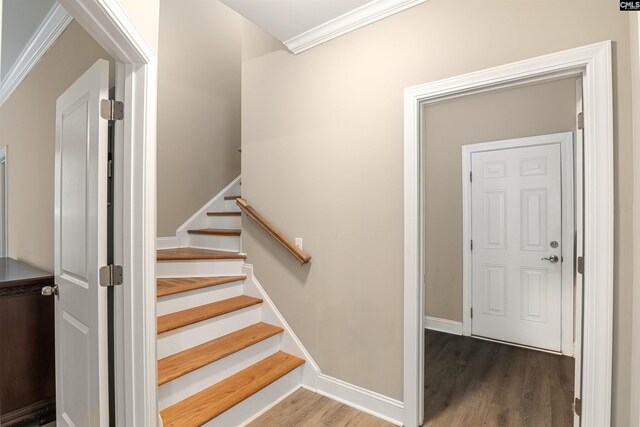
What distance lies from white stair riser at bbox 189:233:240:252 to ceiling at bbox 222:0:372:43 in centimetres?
176

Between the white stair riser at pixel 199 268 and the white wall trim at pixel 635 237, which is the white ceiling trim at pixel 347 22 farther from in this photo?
the white stair riser at pixel 199 268

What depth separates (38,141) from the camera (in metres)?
2.64

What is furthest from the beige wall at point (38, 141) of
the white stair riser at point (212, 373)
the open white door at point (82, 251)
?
the white stair riser at point (212, 373)

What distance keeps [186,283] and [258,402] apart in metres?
0.98

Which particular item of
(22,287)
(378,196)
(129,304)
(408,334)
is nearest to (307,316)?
(408,334)

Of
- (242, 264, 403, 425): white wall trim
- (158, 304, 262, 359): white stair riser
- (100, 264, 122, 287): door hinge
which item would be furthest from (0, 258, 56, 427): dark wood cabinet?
(242, 264, 403, 425): white wall trim

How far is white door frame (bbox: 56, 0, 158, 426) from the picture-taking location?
1.46 metres

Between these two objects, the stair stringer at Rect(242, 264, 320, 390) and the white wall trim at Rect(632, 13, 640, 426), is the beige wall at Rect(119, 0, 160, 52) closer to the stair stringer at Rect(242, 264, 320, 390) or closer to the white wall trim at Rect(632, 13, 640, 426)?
the stair stringer at Rect(242, 264, 320, 390)

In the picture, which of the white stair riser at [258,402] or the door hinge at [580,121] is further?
the white stair riser at [258,402]

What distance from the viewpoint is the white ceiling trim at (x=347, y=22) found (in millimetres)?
2033

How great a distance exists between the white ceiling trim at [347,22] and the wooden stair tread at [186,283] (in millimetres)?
1870

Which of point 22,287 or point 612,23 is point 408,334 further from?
point 22,287

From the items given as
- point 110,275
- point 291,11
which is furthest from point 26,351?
point 291,11

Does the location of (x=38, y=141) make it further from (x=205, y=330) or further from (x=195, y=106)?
(x=205, y=330)
